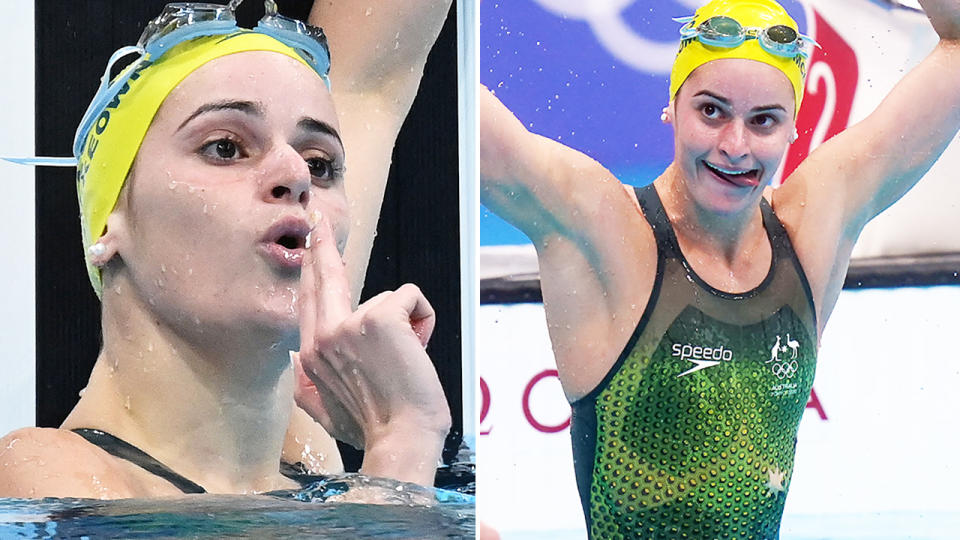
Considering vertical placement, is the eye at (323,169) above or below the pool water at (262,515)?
above

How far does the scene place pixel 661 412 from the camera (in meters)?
2.99

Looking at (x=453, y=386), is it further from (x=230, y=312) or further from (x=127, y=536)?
(x=127, y=536)

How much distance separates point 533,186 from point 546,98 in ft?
0.86

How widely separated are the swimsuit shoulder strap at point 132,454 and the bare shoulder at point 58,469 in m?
0.01

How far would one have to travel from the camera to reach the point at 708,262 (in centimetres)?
309

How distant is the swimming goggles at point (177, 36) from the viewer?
240 cm

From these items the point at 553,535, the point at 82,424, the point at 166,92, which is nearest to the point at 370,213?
the point at 166,92

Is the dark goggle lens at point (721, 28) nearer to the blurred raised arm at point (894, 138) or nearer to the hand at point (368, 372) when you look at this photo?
the blurred raised arm at point (894, 138)

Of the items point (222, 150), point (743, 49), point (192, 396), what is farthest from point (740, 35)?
point (192, 396)

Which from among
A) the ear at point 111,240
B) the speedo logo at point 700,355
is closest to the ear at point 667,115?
the speedo logo at point 700,355

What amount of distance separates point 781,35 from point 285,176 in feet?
4.69

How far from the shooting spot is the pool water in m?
2.34

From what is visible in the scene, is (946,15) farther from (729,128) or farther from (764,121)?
(729,128)

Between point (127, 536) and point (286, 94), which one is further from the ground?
point (286, 94)
